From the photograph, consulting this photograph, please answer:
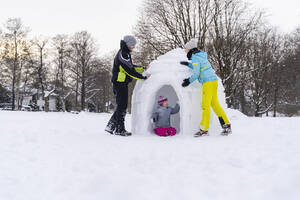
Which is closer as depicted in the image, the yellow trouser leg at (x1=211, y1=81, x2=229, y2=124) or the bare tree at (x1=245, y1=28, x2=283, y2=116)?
the yellow trouser leg at (x1=211, y1=81, x2=229, y2=124)

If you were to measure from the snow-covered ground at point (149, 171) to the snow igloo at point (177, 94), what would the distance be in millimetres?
1079

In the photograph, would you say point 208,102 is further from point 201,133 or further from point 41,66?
point 41,66

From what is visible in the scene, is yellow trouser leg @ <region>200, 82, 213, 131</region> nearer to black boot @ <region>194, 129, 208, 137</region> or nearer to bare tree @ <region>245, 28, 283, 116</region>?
black boot @ <region>194, 129, 208, 137</region>

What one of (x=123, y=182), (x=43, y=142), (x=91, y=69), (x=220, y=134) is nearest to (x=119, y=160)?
(x=123, y=182)

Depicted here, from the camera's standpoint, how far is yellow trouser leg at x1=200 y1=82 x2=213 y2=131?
446 cm

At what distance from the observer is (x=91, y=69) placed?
94.8ft

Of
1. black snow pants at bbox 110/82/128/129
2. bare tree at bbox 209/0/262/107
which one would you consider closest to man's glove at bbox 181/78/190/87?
black snow pants at bbox 110/82/128/129

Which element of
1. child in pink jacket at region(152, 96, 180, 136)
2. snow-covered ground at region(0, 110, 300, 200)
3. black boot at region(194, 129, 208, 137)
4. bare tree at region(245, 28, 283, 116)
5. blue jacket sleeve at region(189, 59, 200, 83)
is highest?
bare tree at region(245, 28, 283, 116)

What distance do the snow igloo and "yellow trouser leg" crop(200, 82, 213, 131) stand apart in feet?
0.74

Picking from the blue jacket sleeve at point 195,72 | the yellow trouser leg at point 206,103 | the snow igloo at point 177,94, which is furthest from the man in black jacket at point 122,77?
the yellow trouser leg at point 206,103

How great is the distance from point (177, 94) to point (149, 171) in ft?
7.73

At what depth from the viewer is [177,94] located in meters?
4.59

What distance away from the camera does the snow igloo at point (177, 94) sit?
4.57 m

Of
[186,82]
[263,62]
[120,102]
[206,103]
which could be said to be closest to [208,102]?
[206,103]
